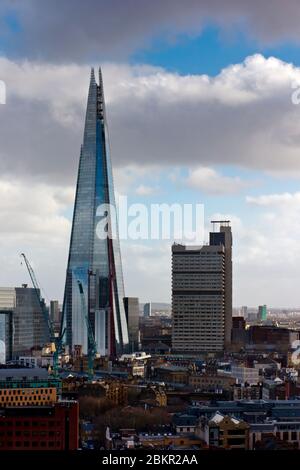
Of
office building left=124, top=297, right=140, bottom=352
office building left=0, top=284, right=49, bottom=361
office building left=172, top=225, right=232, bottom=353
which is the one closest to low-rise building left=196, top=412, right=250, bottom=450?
office building left=0, top=284, right=49, bottom=361

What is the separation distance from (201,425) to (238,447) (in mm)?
570

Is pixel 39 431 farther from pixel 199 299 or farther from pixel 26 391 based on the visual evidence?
pixel 199 299

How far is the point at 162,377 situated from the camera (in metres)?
25.7

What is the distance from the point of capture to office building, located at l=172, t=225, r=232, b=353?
3500 cm

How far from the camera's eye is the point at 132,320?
121 feet

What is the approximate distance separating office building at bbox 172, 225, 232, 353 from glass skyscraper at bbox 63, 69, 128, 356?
1835mm

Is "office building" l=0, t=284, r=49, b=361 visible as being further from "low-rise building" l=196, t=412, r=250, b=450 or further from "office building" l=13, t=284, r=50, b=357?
"low-rise building" l=196, t=412, r=250, b=450

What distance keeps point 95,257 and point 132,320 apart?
3295 millimetres

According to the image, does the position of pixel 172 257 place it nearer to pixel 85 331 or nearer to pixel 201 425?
pixel 85 331

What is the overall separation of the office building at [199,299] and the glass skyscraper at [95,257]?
6.02ft

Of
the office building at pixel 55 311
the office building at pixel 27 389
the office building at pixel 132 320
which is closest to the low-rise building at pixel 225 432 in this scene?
the office building at pixel 27 389

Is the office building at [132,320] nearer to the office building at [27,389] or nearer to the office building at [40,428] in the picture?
the office building at [27,389]

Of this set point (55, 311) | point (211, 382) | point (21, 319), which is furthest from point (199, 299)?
point (211, 382)

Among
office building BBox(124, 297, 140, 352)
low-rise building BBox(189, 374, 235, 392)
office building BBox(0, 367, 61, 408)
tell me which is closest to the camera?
office building BBox(0, 367, 61, 408)
